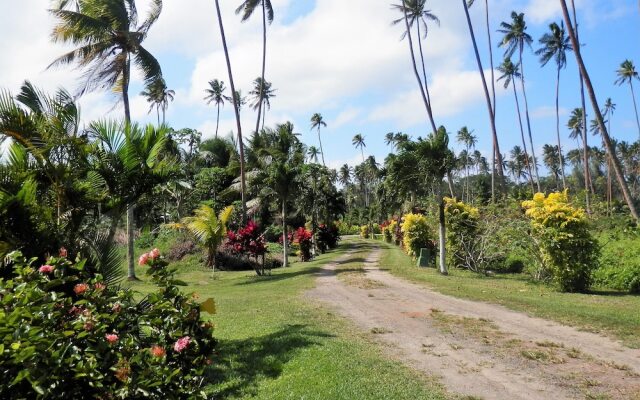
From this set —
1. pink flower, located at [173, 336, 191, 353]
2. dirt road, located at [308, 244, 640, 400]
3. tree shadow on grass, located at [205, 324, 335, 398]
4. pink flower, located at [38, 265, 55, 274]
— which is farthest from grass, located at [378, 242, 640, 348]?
pink flower, located at [38, 265, 55, 274]

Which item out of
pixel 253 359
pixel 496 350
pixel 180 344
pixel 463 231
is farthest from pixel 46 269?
pixel 463 231

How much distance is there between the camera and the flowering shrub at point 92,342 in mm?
2395

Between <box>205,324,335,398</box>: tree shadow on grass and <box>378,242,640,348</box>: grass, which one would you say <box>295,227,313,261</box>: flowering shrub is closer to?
<box>378,242,640,348</box>: grass

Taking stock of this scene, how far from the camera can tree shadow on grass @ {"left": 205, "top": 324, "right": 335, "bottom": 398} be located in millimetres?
5984

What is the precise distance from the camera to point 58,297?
3.26 m

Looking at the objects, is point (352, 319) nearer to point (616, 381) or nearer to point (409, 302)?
point (409, 302)

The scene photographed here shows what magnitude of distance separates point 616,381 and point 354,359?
3.21 m

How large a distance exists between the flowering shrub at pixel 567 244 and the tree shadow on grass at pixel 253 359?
8277mm

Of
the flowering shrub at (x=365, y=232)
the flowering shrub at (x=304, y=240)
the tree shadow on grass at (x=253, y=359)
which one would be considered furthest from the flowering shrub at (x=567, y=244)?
the flowering shrub at (x=365, y=232)

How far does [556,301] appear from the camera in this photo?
1116 cm

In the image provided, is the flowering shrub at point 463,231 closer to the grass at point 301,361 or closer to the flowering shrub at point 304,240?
the flowering shrub at point 304,240

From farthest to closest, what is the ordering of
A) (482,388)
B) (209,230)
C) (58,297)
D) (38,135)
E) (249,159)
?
(249,159)
(209,230)
(38,135)
(482,388)
(58,297)

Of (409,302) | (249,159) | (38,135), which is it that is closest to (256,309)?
(409,302)

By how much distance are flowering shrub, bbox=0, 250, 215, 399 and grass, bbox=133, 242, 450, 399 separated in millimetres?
1908
